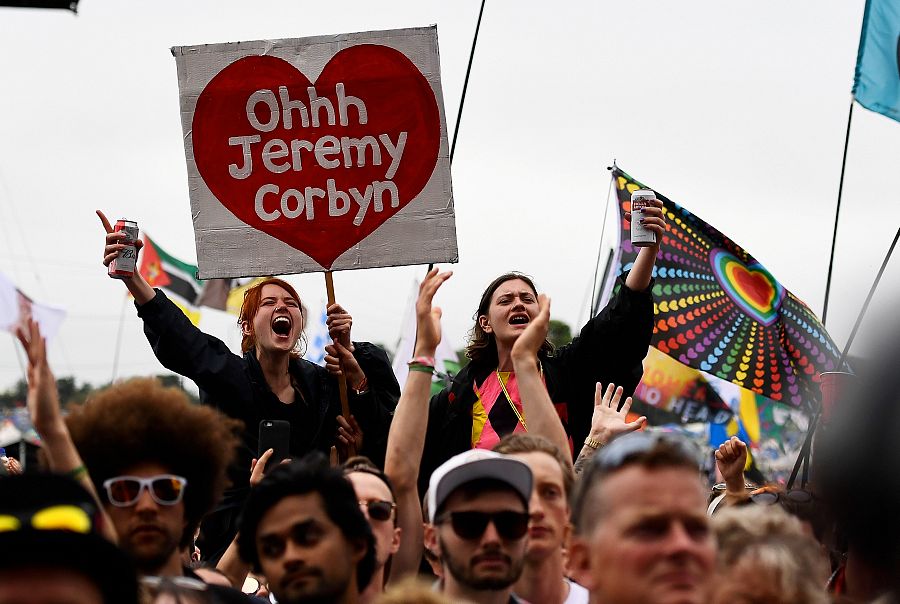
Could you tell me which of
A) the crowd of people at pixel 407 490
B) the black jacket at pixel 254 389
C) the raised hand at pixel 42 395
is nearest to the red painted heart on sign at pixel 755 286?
the crowd of people at pixel 407 490

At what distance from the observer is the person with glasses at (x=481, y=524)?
392 centimetres

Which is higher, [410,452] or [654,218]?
[654,218]

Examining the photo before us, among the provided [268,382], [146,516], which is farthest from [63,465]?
[268,382]

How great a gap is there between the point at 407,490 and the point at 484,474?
936 mm

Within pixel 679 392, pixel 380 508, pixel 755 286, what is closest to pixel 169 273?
pixel 679 392

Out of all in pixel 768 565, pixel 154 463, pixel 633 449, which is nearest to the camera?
pixel 633 449

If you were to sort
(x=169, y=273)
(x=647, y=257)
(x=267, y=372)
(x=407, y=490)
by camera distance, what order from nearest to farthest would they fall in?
(x=407, y=490) → (x=647, y=257) → (x=267, y=372) → (x=169, y=273)

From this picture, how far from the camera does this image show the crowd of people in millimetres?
3018

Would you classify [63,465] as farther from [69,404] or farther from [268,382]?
[268,382]

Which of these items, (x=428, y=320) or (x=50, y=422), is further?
(x=428, y=320)

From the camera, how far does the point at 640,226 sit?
6.05 m

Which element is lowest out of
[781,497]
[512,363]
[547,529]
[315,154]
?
[781,497]

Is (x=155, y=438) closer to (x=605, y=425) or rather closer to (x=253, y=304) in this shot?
(x=605, y=425)

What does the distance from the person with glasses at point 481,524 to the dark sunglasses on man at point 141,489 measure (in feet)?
2.37
